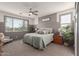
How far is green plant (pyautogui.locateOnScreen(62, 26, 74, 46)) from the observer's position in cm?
166

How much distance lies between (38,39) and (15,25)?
0.51 m

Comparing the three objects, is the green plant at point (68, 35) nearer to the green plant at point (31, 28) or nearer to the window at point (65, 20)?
the window at point (65, 20)

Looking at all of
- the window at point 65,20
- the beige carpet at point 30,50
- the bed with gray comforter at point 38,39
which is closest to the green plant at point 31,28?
the bed with gray comforter at point 38,39

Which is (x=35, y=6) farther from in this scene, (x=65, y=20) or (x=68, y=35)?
(x=68, y=35)

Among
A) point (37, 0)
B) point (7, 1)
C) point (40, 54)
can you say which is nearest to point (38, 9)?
point (37, 0)

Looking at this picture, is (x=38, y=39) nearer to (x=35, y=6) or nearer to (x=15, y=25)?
(x=15, y=25)

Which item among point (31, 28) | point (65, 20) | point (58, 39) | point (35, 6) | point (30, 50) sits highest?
point (35, 6)

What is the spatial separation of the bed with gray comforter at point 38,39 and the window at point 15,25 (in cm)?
17

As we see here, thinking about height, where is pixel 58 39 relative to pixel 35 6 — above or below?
below

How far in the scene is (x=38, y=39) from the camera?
1673mm

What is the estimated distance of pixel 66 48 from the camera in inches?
66.7

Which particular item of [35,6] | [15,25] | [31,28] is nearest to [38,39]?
[31,28]

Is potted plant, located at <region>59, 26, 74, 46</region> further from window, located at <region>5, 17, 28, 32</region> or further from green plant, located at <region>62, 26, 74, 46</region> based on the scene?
window, located at <region>5, 17, 28, 32</region>

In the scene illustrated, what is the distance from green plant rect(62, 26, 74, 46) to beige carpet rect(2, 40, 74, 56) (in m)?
0.13
